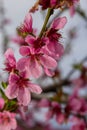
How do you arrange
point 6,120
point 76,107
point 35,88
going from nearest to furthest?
point 35,88 → point 6,120 → point 76,107

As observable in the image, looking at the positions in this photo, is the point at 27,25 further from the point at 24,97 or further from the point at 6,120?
the point at 6,120

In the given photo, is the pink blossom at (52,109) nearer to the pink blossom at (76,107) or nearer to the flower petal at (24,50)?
the pink blossom at (76,107)

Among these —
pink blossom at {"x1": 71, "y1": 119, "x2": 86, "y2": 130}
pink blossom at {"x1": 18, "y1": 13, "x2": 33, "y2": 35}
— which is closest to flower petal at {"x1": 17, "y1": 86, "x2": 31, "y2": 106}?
pink blossom at {"x1": 18, "y1": 13, "x2": 33, "y2": 35}

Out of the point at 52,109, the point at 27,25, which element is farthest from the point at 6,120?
the point at 52,109

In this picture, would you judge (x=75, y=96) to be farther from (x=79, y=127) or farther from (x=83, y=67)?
(x=83, y=67)

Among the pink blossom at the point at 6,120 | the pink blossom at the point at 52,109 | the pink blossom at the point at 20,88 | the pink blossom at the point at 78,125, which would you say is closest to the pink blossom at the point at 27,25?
the pink blossom at the point at 20,88

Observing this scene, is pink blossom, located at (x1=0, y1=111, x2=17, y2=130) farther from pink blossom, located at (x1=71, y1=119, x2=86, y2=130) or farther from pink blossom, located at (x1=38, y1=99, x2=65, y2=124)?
pink blossom, located at (x1=71, y1=119, x2=86, y2=130)

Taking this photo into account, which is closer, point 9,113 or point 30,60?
point 30,60

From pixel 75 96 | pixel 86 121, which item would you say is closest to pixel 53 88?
pixel 75 96
